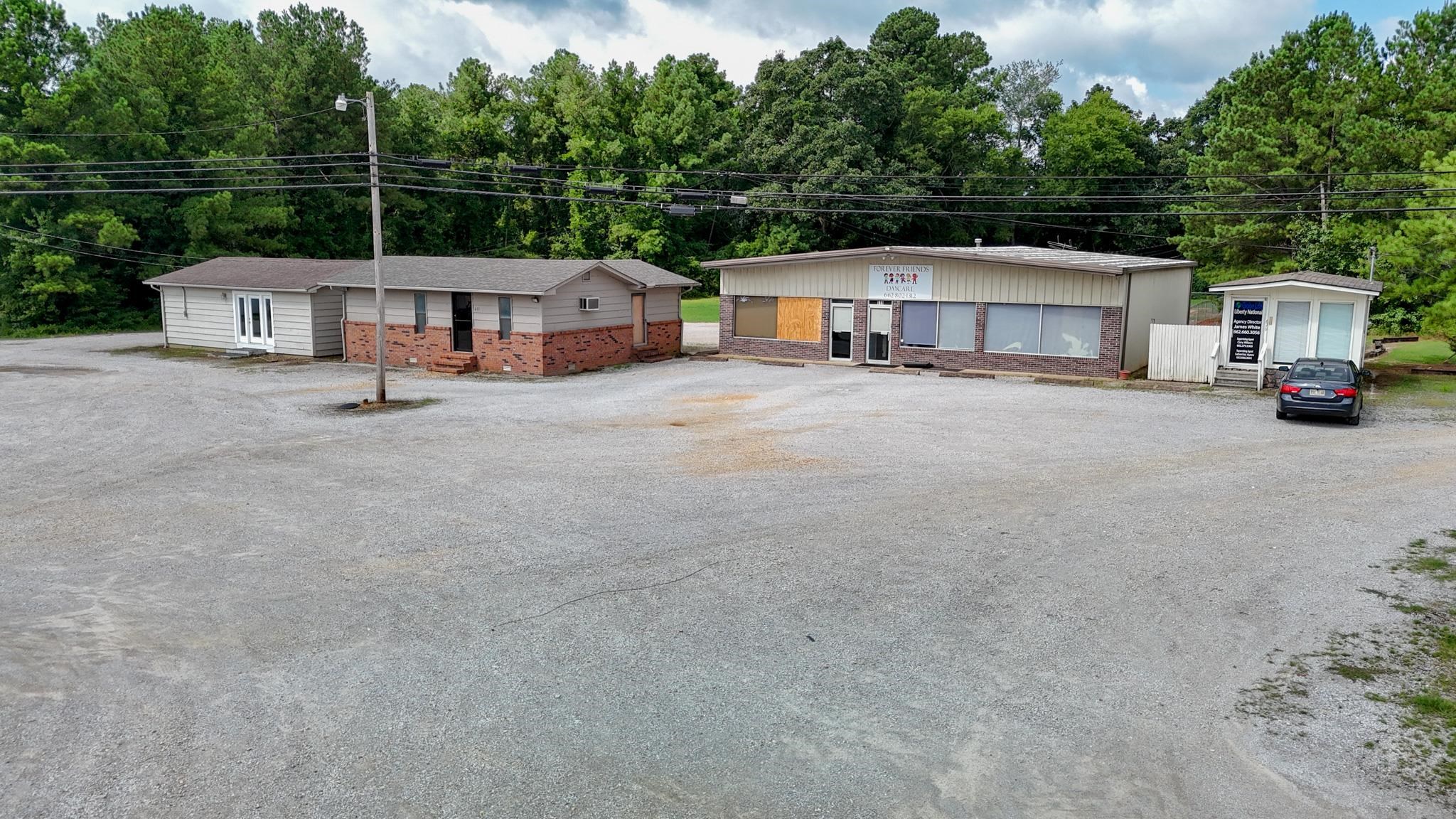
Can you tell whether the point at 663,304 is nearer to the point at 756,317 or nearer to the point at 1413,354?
the point at 756,317

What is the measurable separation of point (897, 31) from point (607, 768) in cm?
7108

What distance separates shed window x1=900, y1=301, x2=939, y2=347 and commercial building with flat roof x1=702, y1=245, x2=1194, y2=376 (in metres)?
0.03

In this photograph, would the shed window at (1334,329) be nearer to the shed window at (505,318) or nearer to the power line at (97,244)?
A: the shed window at (505,318)

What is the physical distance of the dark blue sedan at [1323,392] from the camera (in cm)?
1995

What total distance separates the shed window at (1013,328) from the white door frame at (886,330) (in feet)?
9.83

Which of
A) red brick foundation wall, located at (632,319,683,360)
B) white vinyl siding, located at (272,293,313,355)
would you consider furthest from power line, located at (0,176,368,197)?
red brick foundation wall, located at (632,319,683,360)

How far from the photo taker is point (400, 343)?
30344 mm

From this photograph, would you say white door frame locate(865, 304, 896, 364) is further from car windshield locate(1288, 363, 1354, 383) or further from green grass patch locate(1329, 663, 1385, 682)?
green grass patch locate(1329, 663, 1385, 682)

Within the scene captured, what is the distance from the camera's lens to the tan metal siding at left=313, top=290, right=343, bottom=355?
105ft

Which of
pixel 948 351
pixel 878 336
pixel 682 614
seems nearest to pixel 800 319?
pixel 878 336

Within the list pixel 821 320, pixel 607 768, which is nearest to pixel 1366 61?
pixel 821 320

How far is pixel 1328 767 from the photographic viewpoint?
21.6 feet

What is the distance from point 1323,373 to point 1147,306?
9933 mm

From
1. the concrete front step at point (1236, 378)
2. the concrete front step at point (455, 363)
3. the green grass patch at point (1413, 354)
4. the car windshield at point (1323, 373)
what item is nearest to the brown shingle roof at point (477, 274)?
the concrete front step at point (455, 363)
